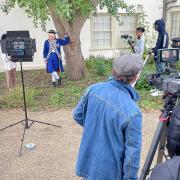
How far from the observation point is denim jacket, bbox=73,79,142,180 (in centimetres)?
235

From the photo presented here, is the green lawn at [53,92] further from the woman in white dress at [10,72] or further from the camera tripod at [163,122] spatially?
the camera tripod at [163,122]

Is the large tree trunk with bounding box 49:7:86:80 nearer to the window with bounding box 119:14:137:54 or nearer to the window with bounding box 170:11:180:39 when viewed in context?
the window with bounding box 119:14:137:54

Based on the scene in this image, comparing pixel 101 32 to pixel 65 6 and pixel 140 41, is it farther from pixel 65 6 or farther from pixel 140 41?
pixel 65 6

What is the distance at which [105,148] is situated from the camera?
2.52 meters

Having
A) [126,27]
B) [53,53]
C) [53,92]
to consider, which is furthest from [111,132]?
[126,27]

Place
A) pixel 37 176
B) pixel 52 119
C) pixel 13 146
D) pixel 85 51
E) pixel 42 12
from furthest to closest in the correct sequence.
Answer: pixel 85 51 → pixel 42 12 → pixel 52 119 → pixel 13 146 → pixel 37 176

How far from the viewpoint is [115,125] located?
2389mm

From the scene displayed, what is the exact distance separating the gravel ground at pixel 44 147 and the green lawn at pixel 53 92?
0.55 m

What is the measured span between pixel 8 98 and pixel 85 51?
18.9ft

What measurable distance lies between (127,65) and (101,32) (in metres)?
10.7

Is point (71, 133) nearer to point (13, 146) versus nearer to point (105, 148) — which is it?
point (13, 146)

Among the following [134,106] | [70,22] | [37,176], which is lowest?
[37,176]

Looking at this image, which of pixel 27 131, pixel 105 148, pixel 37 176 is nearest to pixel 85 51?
pixel 27 131

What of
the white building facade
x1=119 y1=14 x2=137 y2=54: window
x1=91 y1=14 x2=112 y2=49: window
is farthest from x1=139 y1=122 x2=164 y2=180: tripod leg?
x1=119 y1=14 x2=137 y2=54: window
